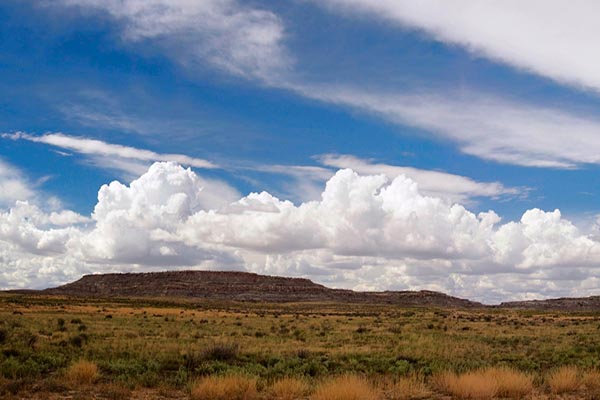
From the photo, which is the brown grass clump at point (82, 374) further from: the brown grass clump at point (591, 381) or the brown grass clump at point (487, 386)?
the brown grass clump at point (591, 381)

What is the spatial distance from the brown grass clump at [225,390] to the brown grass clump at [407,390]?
10.7 ft

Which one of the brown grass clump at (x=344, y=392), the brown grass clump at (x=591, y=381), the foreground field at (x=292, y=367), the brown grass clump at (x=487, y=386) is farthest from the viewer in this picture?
the brown grass clump at (x=591, y=381)

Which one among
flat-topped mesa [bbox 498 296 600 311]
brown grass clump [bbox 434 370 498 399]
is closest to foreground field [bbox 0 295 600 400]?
brown grass clump [bbox 434 370 498 399]

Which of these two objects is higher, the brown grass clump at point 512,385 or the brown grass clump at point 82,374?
the brown grass clump at point 512,385

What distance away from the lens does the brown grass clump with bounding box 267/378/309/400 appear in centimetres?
1349

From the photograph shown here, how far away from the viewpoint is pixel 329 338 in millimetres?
31969

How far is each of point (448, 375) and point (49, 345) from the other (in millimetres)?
15930

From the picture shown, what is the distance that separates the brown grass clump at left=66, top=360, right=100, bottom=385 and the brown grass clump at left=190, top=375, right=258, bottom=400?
3.09m

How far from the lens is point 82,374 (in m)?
15.2

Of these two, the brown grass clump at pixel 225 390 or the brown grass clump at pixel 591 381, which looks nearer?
the brown grass clump at pixel 225 390

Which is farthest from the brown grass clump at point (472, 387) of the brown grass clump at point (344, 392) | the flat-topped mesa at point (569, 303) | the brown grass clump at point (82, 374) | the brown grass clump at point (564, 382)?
the flat-topped mesa at point (569, 303)

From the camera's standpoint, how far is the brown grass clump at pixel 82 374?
1495 cm

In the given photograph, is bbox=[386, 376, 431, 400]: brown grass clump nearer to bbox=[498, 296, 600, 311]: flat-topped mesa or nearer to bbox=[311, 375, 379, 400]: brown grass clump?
bbox=[311, 375, 379, 400]: brown grass clump

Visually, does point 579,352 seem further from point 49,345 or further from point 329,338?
point 49,345
